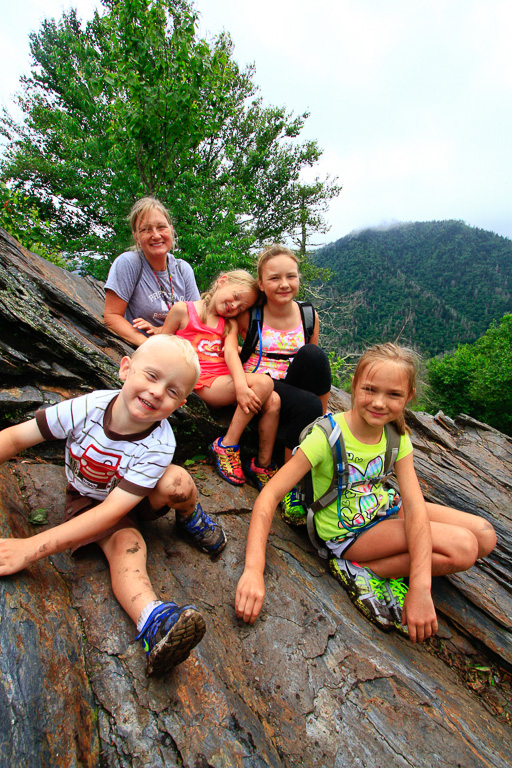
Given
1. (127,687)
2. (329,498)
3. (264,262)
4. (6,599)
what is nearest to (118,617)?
(127,687)

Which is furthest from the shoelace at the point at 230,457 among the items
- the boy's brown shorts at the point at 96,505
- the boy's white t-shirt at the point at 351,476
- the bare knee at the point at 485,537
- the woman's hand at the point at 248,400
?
the bare knee at the point at 485,537

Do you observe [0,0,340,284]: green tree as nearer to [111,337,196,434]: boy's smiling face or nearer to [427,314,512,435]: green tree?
[111,337,196,434]: boy's smiling face

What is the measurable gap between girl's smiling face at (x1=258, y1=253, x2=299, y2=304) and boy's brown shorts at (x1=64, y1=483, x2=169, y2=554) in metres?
2.08

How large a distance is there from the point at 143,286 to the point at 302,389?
7.26 ft

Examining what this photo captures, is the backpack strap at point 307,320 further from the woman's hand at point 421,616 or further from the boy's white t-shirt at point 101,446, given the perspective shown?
the woman's hand at point 421,616

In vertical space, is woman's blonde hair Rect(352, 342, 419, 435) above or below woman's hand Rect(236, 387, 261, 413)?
above

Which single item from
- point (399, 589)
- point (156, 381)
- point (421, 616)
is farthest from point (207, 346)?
point (421, 616)

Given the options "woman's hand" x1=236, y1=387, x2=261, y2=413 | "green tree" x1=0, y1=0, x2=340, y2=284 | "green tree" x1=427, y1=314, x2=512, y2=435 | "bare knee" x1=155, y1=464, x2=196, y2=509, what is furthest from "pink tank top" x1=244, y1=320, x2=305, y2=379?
"green tree" x1=427, y1=314, x2=512, y2=435

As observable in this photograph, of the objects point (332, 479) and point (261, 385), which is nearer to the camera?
point (332, 479)

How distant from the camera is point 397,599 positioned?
2658 mm

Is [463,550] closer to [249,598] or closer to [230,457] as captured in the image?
[249,598]

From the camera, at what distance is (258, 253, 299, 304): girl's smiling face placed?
336 cm

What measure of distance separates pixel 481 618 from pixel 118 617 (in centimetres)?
290

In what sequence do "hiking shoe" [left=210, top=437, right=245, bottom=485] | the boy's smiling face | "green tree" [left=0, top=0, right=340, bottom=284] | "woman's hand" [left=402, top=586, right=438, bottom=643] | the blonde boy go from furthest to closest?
"green tree" [left=0, top=0, right=340, bottom=284] → "hiking shoe" [left=210, top=437, right=245, bottom=485] → "woman's hand" [left=402, top=586, right=438, bottom=643] → the boy's smiling face → the blonde boy
